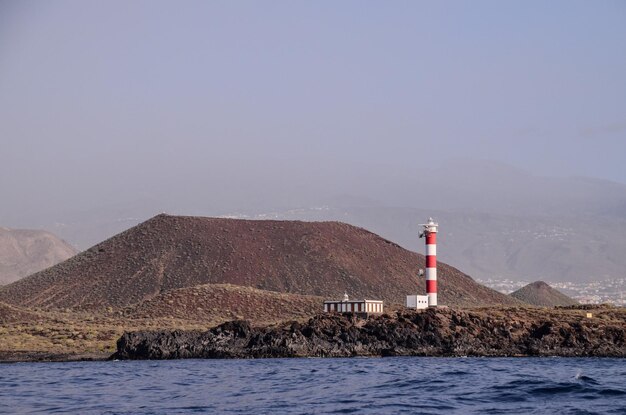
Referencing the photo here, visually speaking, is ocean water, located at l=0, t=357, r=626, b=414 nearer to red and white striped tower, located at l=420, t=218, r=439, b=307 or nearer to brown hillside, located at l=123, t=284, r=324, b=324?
red and white striped tower, located at l=420, t=218, r=439, b=307

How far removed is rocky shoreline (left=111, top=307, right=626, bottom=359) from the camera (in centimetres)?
6500

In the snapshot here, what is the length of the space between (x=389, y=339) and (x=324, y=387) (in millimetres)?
21418

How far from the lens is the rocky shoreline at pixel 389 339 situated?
65.0 meters

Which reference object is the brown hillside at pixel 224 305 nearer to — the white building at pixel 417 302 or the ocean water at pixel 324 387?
the white building at pixel 417 302

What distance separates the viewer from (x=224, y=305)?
94875 mm

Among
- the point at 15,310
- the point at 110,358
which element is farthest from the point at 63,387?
the point at 15,310

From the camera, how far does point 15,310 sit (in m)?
87.0

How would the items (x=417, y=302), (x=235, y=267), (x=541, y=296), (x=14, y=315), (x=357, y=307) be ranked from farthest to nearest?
(x=541, y=296)
(x=235, y=267)
(x=14, y=315)
(x=417, y=302)
(x=357, y=307)

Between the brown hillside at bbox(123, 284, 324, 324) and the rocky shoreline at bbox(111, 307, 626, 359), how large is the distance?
20575 mm

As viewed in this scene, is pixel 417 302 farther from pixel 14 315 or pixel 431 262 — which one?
pixel 14 315

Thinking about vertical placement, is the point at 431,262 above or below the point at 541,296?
above

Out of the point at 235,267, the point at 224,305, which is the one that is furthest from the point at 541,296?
the point at 224,305

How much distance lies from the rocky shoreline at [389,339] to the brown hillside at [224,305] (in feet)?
67.5

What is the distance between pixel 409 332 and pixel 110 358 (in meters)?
17.5
